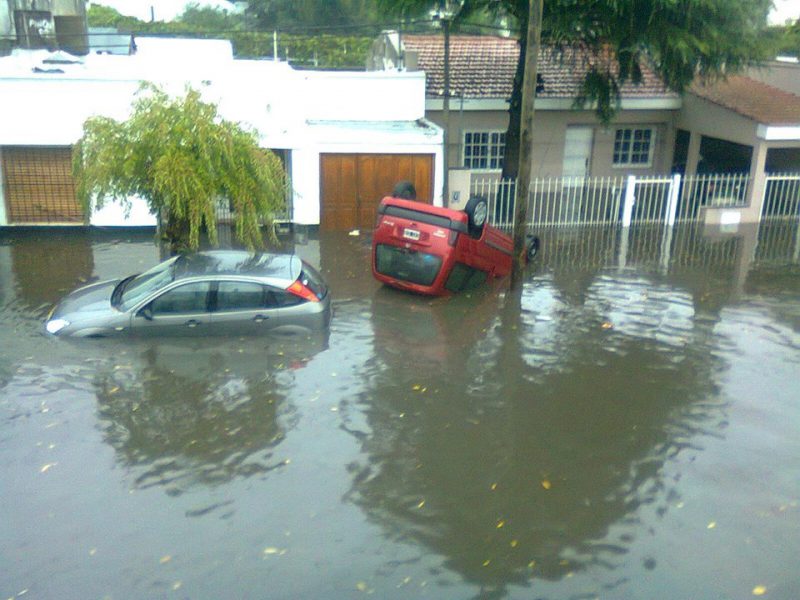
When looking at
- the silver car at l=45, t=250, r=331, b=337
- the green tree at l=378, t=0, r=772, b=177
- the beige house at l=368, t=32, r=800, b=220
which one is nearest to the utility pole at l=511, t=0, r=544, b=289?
the green tree at l=378, t=0, r=772, b=177

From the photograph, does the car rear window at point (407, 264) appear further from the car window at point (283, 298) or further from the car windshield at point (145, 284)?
the car windshield at point (145, 284)

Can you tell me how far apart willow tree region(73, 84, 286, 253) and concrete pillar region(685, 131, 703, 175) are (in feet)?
50.9

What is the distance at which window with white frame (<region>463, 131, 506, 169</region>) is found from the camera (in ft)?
76.3

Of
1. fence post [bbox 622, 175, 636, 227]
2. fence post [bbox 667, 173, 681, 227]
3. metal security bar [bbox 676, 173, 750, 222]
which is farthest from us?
metal security bar [bbox 676, 173, 750, 222]

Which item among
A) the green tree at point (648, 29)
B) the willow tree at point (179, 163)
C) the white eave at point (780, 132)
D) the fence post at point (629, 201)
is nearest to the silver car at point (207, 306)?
the willow tree at point (179, 163)

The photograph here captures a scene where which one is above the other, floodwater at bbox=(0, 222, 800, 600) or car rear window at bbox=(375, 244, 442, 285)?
car rear window at bbox=(375, 244, 442, 285)

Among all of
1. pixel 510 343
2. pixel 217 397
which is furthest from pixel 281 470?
pixel 510 343

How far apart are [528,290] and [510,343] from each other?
2.73 meters

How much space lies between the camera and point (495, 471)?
7.87m

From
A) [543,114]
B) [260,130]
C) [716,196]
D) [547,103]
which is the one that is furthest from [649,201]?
[260,130]

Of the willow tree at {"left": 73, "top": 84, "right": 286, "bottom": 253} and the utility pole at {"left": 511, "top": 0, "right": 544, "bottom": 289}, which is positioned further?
the utility pole at {"left": 511, "top": 0, "right": 544, "bottom": 289}

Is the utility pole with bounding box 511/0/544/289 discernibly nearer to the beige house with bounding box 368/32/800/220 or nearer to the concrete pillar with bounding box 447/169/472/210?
the concrete pillar with bounding box 447/169/472/210

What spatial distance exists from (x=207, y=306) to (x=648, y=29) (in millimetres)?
12089

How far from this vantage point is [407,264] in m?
13.0
